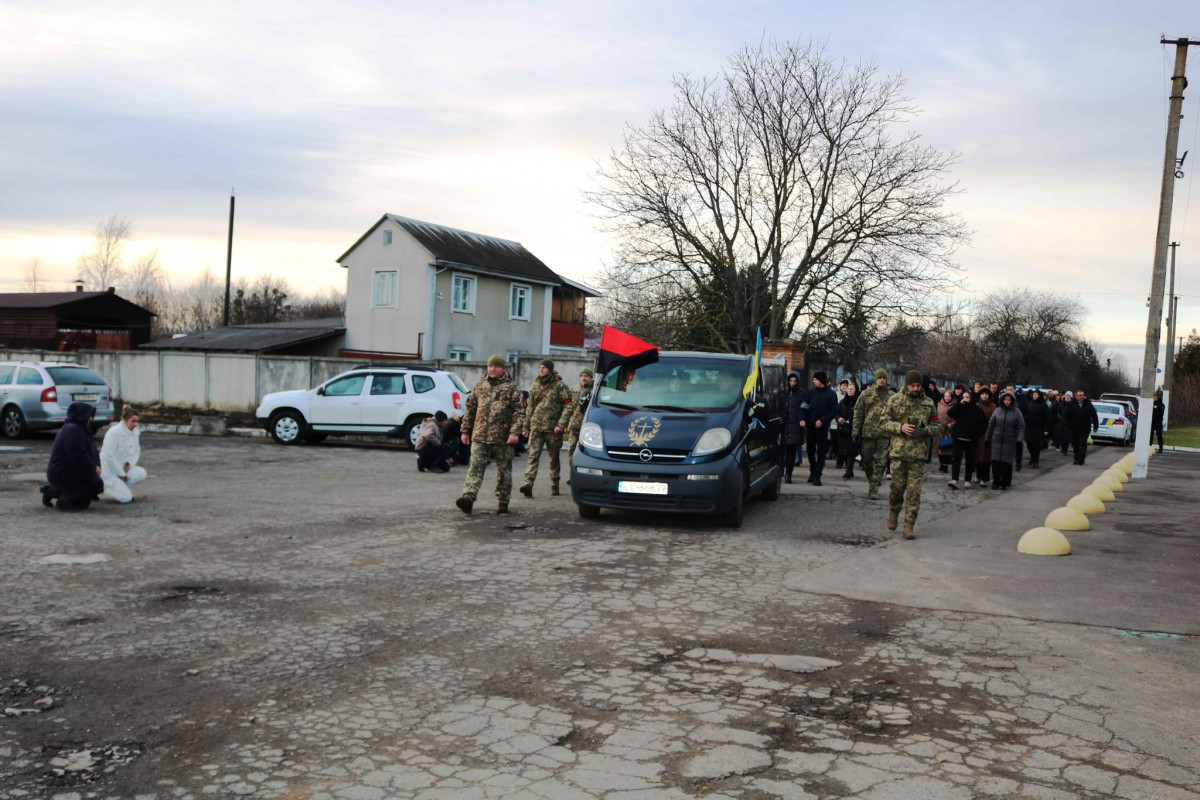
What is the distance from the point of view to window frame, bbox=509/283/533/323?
144 ft

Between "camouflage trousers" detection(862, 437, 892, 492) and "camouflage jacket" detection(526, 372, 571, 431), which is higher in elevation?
"camouflage jacket" detection(526, 372, 571, 431)

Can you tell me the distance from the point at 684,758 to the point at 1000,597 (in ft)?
14.3

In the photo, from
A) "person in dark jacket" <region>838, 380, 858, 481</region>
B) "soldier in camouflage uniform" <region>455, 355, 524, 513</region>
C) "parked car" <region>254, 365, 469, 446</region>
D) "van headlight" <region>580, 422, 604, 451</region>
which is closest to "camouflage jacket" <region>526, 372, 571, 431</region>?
"soldier in camouflage uniform" <region>455, 355, 524, 513</region>

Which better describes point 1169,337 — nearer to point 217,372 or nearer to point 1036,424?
point 1036,424

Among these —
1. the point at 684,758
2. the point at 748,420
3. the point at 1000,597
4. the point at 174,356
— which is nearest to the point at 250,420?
the point at 174,356

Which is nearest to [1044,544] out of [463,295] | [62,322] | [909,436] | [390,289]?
Answer: [909,436]

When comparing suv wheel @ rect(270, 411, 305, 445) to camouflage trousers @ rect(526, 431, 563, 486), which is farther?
suv wheel @ rect(270, 411, 305, 445)

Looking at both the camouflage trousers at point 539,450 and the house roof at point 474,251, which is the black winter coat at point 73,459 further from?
the house roof at point 474,251

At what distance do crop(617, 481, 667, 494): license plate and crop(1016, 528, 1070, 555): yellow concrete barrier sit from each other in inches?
139

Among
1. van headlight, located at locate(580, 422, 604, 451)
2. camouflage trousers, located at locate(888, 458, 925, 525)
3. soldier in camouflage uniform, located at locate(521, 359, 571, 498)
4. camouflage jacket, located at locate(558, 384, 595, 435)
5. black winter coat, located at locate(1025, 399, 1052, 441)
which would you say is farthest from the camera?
black winter coat, located at locate(1025, 399, 1052, 441)

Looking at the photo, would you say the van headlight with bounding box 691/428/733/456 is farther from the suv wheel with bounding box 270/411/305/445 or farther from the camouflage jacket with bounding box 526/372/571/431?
the suv wheel with bounding box 270/411/305/445

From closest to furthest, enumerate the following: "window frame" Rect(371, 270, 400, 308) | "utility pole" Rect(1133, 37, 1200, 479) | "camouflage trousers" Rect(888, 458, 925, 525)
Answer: "camouflage trousers" Rect(888, 458, 925, 525), "utility pole" Rect(1133, 37, 1200, 479), "window frame" Rect(371, 270, 400, 308)

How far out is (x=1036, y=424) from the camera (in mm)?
21969

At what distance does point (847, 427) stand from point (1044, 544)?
23.6ft
